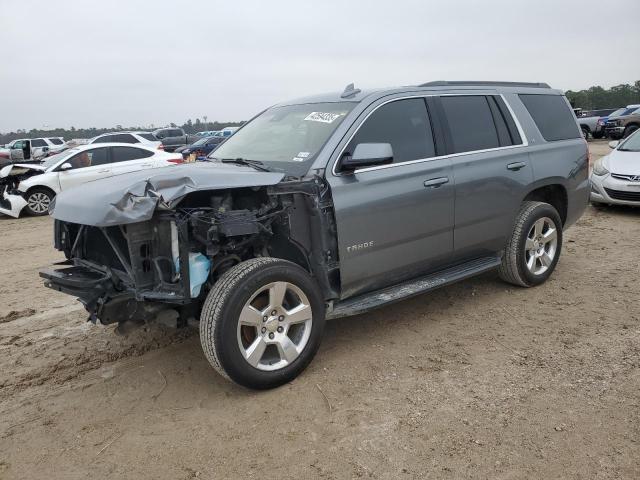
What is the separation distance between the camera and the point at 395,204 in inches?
154

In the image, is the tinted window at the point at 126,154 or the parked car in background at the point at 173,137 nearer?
the tinted window at the point at 126,154

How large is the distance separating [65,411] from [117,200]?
1377 mm

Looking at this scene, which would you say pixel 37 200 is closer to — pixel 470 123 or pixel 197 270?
pixel 197 270

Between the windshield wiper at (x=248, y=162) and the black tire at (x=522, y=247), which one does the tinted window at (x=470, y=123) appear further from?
the windshield wiper at (x=248, y=162)

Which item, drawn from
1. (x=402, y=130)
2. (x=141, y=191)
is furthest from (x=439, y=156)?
(x=141, y=191)

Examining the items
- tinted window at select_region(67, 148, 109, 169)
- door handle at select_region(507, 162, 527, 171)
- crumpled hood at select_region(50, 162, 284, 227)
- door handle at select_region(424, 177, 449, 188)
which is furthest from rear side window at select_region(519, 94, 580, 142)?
tinted window at select_region(67, 148, 109, 169)

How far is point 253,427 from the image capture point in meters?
3.02

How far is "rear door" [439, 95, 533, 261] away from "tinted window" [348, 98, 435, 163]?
0.26 meters

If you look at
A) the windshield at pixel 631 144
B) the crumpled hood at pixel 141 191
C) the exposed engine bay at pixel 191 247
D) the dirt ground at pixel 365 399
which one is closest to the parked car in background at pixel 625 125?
the windshield at pixel 631 144

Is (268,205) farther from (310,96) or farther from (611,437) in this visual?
(611,437)

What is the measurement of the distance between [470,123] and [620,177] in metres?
5.43

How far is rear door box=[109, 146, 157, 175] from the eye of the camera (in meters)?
11.5

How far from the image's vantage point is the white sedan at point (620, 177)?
848 cm

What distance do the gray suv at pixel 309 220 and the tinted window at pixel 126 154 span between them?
25.6ft
